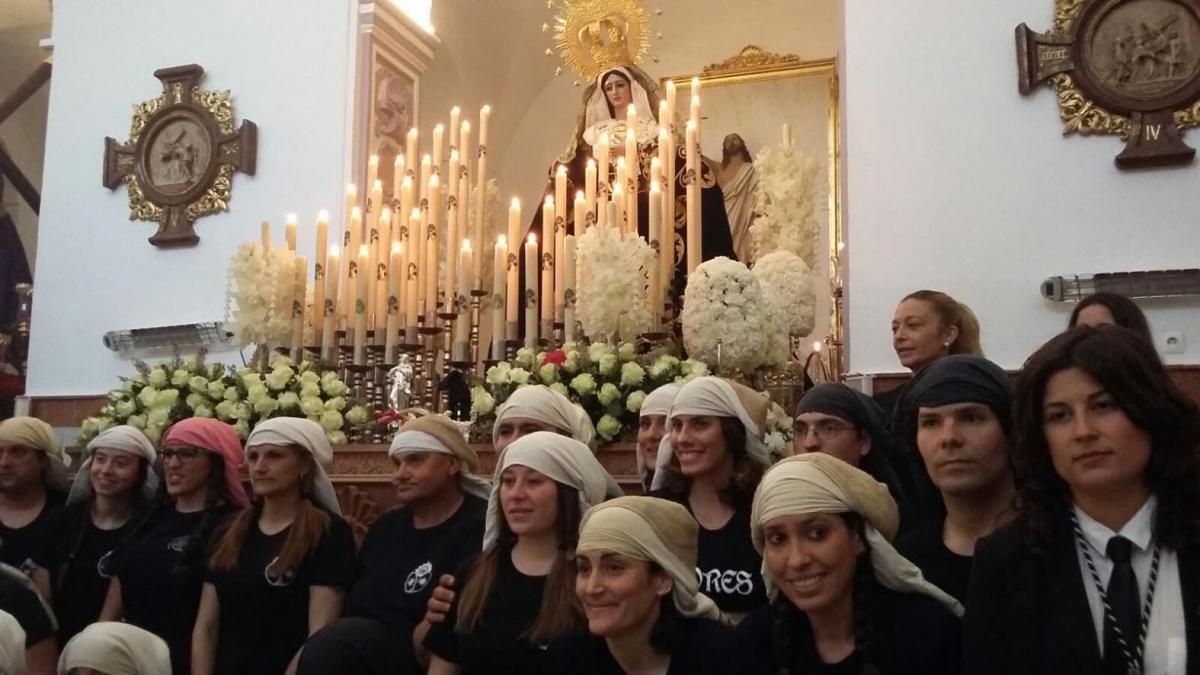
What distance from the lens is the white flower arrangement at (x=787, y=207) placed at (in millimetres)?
5004

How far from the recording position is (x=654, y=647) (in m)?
2.44

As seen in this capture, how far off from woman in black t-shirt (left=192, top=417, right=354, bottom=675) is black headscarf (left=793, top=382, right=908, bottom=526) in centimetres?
149

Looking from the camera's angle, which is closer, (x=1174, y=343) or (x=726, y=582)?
(x=726, y=582)

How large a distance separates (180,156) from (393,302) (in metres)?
2.92

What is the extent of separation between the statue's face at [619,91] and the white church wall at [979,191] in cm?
119

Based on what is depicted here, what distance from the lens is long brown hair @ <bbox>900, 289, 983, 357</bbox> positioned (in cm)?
367

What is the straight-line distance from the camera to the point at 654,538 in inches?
96.3

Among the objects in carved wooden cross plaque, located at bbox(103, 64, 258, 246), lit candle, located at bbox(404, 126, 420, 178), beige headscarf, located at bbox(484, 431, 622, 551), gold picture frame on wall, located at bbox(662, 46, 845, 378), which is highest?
gold picture frame on wall, located at bbox(662, 46, 845, 378)

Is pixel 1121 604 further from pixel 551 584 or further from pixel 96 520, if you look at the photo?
pixel 96 520

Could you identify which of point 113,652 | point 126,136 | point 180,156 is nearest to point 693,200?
point 113,652

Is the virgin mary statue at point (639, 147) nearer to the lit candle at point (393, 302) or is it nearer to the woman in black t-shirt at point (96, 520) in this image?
the lit candle at point (393, 302)

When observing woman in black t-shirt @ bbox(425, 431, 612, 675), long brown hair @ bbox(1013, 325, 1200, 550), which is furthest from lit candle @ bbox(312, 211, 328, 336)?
long brown hair @ bbox(1013, 325, 1200, 550)

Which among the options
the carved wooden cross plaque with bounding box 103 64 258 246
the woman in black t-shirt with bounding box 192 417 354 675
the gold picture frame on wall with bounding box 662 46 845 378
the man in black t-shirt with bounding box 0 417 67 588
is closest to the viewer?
the woman in black t-shirt with bounding box 192 417 354 675

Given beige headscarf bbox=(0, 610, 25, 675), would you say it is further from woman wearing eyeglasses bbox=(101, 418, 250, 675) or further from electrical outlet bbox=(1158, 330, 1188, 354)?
electrical outlet bbox=(1158, 330, 1188, 354)
